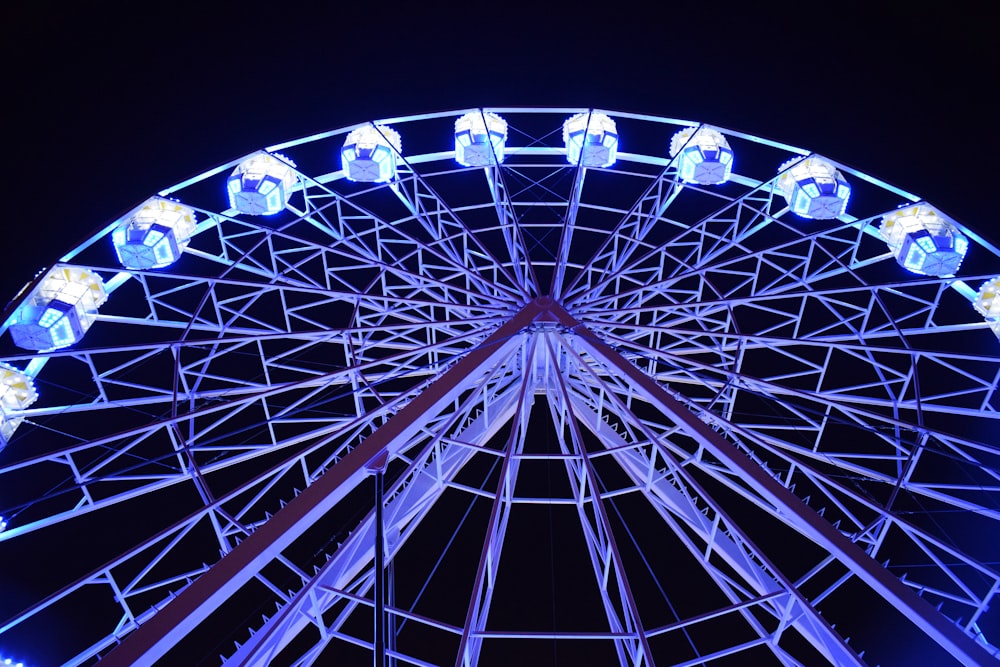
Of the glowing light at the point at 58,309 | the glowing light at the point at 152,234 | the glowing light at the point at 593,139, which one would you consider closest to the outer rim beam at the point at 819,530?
the glowing light at the point at 593,139

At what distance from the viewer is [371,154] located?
1786 centimetres

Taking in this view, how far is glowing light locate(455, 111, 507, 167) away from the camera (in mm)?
18250

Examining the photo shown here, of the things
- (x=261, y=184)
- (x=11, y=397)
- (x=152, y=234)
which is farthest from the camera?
(x=261, y=184)

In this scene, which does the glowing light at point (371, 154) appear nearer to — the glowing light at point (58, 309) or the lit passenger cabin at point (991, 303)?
the glowing light at point (58, 309)

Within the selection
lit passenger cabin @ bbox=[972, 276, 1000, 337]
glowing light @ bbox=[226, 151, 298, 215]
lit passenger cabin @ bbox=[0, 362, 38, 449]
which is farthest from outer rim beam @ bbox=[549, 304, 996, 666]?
lit passenger cabin @ bbox=[0, 362, 38, 449]

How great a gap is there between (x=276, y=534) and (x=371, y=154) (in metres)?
10.8

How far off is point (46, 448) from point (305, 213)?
13054 mm

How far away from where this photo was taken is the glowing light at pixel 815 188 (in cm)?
1717

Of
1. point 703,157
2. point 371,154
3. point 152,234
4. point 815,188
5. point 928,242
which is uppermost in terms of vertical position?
point 371,154

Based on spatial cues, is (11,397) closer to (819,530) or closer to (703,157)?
(819,530)

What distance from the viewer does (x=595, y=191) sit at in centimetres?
2842

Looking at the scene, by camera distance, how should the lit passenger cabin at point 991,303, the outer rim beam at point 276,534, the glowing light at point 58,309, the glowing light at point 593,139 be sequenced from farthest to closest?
the glowing light at point 593,139 < the lit passenger cabin at point 991,303 < the glowing light at point 58,309 < the outer rim beam at point 276,534

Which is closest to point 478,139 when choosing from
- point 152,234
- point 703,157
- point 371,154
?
point 371,154

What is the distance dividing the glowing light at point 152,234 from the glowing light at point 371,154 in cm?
382
